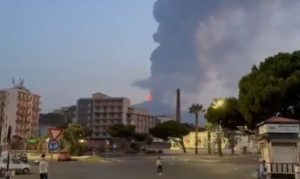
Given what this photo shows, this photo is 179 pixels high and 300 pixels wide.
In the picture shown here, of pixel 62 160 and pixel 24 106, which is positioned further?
pixel 24 106

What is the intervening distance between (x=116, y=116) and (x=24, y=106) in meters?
33.5

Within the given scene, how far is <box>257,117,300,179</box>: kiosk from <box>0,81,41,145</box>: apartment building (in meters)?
110

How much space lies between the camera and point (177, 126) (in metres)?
119

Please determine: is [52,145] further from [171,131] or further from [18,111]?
[18,111]

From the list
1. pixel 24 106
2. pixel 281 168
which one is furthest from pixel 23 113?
pixel 281 168

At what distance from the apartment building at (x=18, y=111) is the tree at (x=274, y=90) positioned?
9679 cm

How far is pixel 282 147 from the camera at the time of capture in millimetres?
26562

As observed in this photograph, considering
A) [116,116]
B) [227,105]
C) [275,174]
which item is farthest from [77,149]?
[116,116]

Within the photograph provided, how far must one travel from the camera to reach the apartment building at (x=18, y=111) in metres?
128

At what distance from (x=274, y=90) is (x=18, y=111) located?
10402 cm

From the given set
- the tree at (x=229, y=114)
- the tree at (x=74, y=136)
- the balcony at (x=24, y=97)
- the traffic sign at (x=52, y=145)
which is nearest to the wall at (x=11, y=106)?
the balcony at (x=24, y=97)

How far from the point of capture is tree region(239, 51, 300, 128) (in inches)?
1625

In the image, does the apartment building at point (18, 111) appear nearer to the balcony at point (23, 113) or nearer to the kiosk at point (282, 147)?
the balcony at point (23, 113)

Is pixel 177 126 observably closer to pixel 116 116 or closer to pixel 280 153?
pixel 116 116
